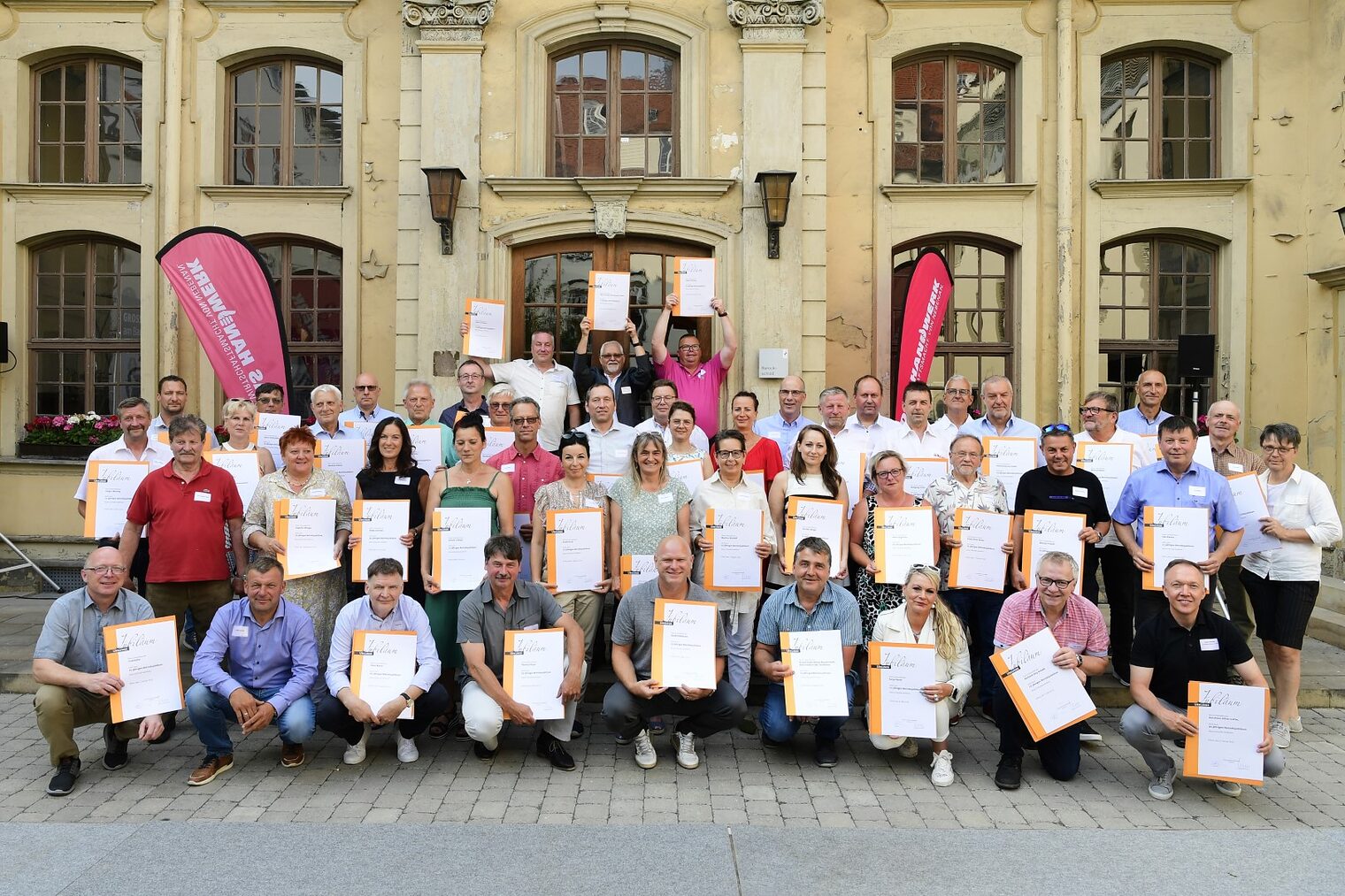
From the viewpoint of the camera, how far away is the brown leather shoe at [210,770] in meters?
5.39

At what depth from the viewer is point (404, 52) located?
31.6 ft

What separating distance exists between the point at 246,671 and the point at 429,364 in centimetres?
442

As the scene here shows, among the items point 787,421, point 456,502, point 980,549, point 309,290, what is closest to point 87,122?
point 309,290

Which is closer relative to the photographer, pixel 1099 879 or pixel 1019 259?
pixel 1099 879

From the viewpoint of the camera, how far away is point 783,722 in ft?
19.1

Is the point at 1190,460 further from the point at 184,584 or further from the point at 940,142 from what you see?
the point at 184,584

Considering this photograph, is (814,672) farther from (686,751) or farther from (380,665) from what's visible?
(380,665)

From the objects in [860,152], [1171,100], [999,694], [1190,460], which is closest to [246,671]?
[999,694]

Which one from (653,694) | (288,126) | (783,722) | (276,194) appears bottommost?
(783,722)

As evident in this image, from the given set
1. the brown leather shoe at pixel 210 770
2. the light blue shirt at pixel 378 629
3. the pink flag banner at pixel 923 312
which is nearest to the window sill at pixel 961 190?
the pink flag banner at pixel 923 312

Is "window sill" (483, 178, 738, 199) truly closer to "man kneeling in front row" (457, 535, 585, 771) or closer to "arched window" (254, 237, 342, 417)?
"arched window" (254, 237, 342, 417)

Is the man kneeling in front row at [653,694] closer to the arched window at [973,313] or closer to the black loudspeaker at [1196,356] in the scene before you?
the arched window at [973,313]

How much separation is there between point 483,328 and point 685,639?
3.91m

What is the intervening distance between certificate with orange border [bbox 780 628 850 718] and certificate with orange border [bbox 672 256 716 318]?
145 inches
